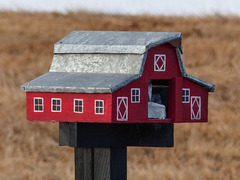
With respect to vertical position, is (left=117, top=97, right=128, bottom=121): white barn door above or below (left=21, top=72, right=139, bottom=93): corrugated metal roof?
below

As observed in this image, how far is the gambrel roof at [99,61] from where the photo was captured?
8.94 meters

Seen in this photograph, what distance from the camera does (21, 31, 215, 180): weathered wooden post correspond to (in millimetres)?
8984

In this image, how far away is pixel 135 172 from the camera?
15.7 metres

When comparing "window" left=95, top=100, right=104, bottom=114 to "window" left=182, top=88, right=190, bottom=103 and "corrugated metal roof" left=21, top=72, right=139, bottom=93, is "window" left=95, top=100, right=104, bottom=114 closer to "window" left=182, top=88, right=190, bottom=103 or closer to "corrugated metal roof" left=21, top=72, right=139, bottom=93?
"corrugated metal roof" left=21, top=72, right=139, bottom=93

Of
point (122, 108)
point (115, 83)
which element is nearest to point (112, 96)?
point (115, 83)

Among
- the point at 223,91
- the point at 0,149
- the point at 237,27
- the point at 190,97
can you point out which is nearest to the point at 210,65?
the point at 223,91

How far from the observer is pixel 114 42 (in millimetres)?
9242

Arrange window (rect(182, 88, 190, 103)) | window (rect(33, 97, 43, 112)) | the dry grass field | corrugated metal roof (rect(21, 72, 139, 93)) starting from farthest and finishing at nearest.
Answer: the dry grass field → window (rect(182, 88, 190, 103)) → window (rect(33, 97, 43, 112)) → corrugated metal roof (rect(21, 72, 139, 93))

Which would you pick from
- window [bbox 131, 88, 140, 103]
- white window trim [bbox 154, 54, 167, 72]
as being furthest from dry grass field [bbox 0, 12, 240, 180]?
window [bbox 131, 88, 140, 103]

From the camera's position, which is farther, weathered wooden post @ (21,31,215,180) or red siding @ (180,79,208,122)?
red siding @ (180,79,208,122)

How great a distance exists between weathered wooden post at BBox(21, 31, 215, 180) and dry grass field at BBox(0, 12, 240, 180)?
18.8 ft

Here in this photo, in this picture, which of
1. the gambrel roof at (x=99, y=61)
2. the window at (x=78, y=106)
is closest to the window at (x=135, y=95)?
the gambrel roof at (x=99, y=61)

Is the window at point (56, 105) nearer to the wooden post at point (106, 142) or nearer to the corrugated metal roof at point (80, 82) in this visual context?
the corrugated metal roof at point (80, 82)

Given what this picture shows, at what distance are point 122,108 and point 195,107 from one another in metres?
1.19
